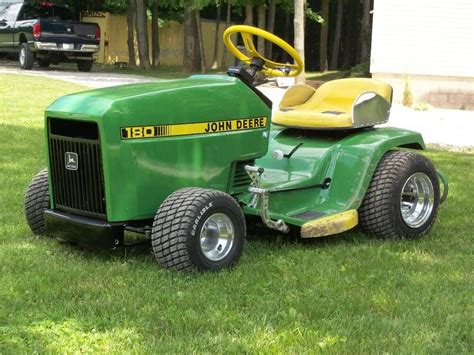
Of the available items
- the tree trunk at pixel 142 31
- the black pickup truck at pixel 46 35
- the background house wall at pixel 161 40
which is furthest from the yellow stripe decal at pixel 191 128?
the background house wall at pixel 161 40

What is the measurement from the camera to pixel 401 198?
209 inches

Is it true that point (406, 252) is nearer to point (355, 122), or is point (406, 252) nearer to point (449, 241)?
point (449, 241)

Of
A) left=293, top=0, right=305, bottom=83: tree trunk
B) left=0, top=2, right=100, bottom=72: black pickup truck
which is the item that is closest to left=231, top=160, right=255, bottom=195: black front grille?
left=293, top=0, right=305, bottom=83: tree trunk

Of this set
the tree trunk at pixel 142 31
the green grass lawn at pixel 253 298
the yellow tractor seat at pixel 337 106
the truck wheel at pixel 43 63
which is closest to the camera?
the green grass lawn at pixel 253 298

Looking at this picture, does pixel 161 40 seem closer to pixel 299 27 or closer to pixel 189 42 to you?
pixel 189 42

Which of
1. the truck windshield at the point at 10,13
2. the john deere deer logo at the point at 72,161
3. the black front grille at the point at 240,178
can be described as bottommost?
the truck windshield at the point at 10,13

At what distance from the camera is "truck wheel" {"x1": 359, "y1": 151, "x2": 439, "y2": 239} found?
16.9ft

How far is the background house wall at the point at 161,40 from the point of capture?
32.8 meters

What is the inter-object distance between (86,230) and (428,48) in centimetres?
1313

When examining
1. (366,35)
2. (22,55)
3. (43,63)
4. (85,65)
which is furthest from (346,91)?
(366,35)

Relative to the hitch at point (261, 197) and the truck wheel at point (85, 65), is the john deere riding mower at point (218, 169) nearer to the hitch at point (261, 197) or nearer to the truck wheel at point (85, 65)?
the hitch at point (261, 197)

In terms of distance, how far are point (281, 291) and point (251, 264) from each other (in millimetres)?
502

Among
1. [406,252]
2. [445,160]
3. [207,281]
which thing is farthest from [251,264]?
[445,160]

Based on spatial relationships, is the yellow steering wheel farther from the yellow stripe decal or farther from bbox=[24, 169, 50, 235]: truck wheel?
bbox=[24, 169, 50, 235]: truck wheel
